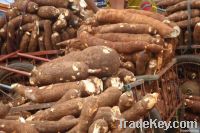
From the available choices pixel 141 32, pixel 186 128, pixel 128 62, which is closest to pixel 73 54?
pixel 128 62

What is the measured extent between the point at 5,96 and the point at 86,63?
1.46m

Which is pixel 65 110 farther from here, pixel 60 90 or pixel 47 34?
pixel 47 34

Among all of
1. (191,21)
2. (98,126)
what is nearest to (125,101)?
(98,126)

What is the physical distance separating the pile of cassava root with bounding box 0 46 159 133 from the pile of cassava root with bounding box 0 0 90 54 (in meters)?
1.27

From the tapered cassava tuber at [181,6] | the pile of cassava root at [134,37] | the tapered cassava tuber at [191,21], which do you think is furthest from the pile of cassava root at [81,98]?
the tapered cassava tuber at [181,6]

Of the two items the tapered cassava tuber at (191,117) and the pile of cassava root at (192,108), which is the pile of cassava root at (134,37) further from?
the tapered cassava tuber at (191,117)

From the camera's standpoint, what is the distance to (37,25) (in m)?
3.37

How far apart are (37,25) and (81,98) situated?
1.87 meters

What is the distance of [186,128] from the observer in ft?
8.86

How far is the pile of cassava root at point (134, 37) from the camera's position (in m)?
2.36

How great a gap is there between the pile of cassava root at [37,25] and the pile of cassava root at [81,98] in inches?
49.9

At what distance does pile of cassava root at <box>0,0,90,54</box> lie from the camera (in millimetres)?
3357

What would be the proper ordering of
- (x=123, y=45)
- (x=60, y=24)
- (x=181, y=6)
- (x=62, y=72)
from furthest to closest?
(x=60, y=24), (x=181, y=6), (x=123, y=45), (x=62, y=72)

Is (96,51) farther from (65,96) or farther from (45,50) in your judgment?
(45,50)
